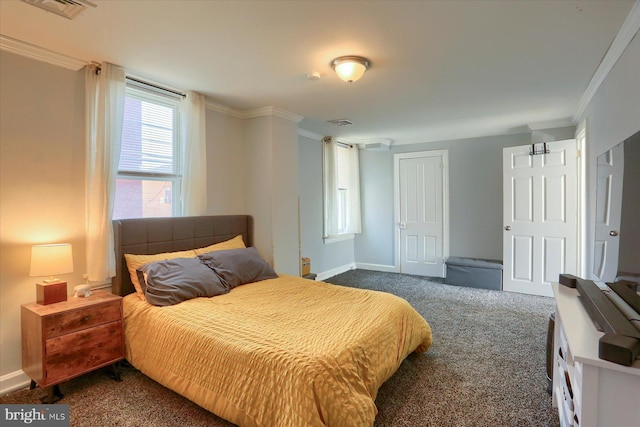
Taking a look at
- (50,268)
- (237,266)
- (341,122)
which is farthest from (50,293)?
(341,122)

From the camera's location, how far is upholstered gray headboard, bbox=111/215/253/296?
8.97 ft

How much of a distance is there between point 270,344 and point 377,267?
4.61 m

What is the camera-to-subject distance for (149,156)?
311 cm

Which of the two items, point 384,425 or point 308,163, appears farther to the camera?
point 308,163

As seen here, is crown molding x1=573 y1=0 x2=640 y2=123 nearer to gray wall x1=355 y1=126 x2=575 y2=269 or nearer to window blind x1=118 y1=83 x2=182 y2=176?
gray wall x1=355 y1=126 x2=575 y2=269

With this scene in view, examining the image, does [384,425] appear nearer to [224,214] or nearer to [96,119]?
[224,214]

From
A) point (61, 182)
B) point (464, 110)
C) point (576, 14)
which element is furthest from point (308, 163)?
point (576, 14)

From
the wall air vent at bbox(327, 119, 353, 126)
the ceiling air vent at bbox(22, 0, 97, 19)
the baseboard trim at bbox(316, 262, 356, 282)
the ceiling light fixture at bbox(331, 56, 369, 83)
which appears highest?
the wall air vent at bbox(327, 119, 353, 126)

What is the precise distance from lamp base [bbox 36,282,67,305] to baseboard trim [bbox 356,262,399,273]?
4798 mm

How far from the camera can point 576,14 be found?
6.36 ft

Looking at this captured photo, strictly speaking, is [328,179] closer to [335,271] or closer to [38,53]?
[335,271]

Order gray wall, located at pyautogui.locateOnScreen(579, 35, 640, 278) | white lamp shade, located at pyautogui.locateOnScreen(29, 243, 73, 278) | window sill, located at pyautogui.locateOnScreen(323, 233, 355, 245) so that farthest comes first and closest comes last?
window sill, located at pyautogui.locateOnScreen(323, 233, 355, 245) < white lamp shade, located at pyautogui.locateOnScreen(29, 243, 73, 278) < gray wall, located at pyautogui.locateOnScreen(579, 35, 640, 278)

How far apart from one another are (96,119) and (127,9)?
1089mm

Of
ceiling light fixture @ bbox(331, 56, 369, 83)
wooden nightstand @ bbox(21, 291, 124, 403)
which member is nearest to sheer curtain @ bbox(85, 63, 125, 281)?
wooden nightstand @ bbox(21, 291, 124, 403)
